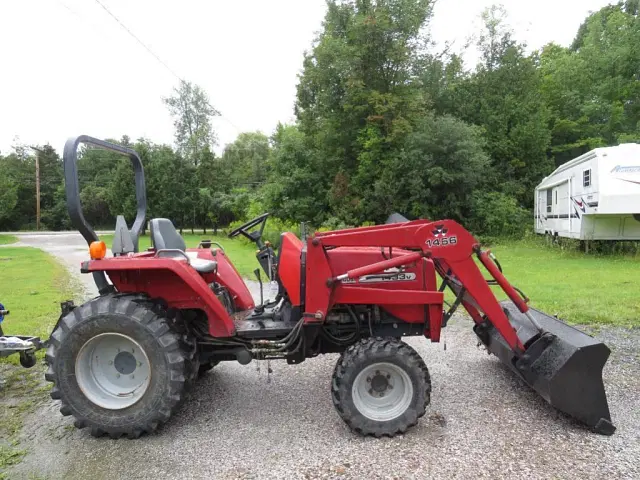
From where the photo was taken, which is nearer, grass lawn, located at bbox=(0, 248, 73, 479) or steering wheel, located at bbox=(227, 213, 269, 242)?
grass lawn, located at bbox=(0, 248, 73, 479)

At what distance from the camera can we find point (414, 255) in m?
3.31

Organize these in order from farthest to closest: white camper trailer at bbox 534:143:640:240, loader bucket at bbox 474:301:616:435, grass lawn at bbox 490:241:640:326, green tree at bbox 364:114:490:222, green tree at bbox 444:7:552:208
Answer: green tree at bbox 444:7:552:208
green tree at bbox 364:114:490:222
white camper trailer at bbox 534:143:640:240
grass lawn at bbox 490:241:640:326
loader bucket at bbox 474:301:616:435

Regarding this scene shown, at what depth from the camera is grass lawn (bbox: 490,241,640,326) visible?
6352mm

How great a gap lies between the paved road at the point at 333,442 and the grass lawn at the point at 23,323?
14 centimetres

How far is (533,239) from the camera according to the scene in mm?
18859

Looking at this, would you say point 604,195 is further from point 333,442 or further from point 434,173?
point 333,442

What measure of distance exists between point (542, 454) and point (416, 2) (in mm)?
21923

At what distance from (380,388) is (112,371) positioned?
77.2 inches

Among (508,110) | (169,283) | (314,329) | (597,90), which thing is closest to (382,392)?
(314,329)

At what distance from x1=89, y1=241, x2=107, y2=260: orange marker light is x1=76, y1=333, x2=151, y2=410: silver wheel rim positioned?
547 millimetres

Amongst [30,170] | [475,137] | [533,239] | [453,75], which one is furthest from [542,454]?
[30,170]

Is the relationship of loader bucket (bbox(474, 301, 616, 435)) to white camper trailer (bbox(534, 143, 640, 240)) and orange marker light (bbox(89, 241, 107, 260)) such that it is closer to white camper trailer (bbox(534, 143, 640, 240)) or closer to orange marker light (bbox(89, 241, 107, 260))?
orange marker light (bbox(89, 241, 107, 260))

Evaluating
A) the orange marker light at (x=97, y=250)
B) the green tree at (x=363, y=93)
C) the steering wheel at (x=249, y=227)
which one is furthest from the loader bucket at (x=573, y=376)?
the green tree at (x=363, y=93)

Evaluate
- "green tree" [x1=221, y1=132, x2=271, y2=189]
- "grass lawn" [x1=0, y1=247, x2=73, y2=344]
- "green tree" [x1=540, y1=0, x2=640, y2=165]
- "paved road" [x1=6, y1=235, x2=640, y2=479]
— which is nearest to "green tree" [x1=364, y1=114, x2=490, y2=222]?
"green tree" [x1=540, y1=0, x2=640, y2=165]
